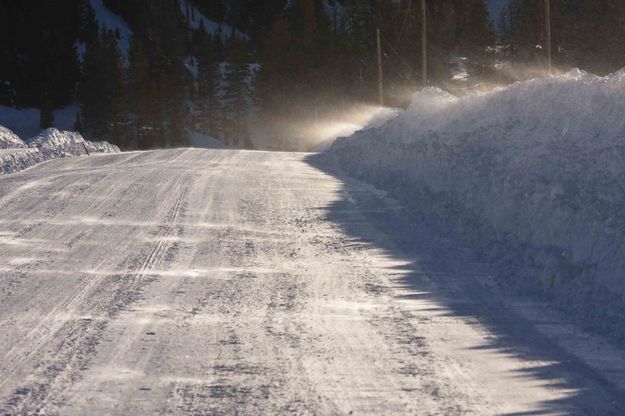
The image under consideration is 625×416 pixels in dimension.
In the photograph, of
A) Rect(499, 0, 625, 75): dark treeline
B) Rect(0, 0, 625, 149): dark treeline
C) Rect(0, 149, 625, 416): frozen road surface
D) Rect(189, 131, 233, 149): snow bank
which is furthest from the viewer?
Rect(189, 131, 233, 149): snow bank

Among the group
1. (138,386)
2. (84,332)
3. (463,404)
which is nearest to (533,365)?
(463,404)

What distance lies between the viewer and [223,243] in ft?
34.6

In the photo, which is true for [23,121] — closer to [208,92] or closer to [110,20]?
[208,92]

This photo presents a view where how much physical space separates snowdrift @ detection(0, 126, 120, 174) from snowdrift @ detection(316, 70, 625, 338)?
940 cm

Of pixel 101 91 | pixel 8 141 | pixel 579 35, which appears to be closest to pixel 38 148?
pixel 8 141

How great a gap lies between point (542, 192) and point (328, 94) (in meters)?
81.0

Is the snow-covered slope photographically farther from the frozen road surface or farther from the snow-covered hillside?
the frozen road surface

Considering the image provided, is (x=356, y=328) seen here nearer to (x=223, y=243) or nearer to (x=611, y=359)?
(x=611, y=359)

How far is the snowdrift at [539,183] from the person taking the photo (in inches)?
301

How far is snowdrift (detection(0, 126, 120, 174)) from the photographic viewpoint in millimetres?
21375

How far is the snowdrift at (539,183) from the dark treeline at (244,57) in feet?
148

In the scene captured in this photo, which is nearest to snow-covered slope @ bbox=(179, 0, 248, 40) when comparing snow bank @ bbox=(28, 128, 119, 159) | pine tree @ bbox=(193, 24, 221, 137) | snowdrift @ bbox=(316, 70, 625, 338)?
pine tree @ bbox=(193, 24, 221, 137)

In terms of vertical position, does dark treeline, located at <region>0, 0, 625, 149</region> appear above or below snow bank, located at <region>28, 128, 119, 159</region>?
above

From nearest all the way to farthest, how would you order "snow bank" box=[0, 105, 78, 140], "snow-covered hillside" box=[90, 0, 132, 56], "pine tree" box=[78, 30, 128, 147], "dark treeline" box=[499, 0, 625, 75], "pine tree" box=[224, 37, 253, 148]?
1. "dark treeline" box=[499, 0, 625, 75]
2. "snow bank" box=[0, 105, 78, 140]
3. "pine tree" box=[78, 30, 128, 147]
4. "pine tree" box=[224, 37, 253, 148]
5. "snow-covered hillside" box=[90, 0, 132, 56]
